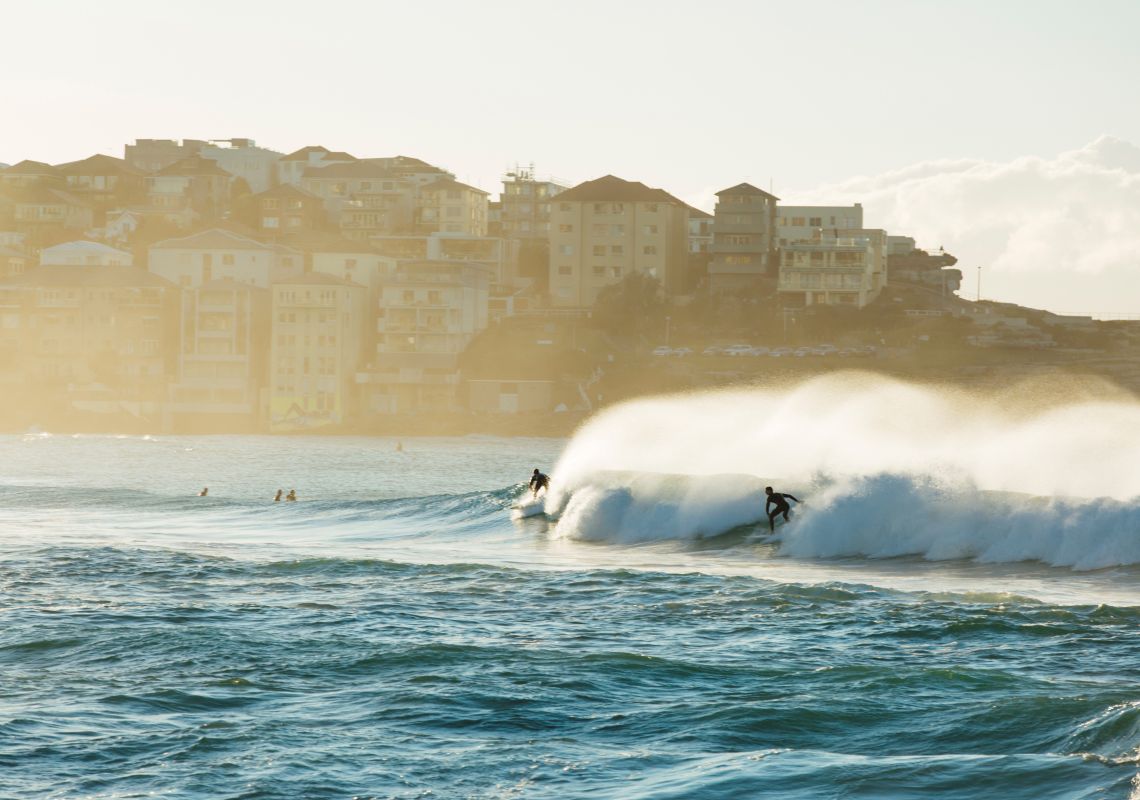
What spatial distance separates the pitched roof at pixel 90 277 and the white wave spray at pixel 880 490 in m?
90.0

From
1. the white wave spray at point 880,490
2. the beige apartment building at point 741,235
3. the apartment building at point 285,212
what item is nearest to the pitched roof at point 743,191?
the beige apartment building at point 741,235

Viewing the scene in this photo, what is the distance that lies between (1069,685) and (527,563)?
1380cm

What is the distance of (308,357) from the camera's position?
126 metres

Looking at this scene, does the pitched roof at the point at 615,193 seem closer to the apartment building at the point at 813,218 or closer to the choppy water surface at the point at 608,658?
the apartment building at the point at 813,218

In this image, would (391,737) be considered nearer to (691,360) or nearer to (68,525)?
(68,525)

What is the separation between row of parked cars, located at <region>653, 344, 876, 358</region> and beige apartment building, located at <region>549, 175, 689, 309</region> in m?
11.6

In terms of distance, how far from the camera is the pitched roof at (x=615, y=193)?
142625 mm

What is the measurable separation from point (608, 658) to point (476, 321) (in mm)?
115729

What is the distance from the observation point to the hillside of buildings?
126 metres

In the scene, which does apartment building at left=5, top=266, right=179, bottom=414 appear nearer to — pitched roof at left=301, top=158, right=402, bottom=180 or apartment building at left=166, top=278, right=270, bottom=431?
apartment building at left=166, top=278, right=270, bottom=431

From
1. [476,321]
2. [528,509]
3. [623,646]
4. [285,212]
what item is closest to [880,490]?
[528,509]

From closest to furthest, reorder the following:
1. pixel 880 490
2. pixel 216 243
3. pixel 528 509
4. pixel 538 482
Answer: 1. pixel 880 490
2. pixel 528 509
3. pixel 538 482
4. pixel 216 243

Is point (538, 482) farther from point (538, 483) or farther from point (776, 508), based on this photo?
point (776, 508)

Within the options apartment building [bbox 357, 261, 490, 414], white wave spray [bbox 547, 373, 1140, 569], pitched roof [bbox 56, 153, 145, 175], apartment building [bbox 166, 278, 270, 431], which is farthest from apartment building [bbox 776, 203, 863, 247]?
white wave spray [bbox 547, 373, 1140, 569]
